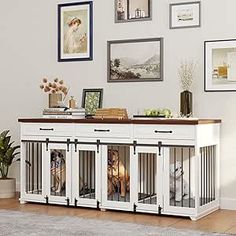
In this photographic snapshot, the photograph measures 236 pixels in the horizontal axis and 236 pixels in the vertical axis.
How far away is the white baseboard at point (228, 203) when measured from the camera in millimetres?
5195

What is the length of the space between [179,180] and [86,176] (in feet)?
3.20

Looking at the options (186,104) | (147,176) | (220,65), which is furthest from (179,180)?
(220,65)

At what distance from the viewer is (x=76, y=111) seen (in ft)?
18.0

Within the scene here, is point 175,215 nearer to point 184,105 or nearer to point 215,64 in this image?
point 184,105

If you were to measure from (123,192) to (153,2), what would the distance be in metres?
1.81

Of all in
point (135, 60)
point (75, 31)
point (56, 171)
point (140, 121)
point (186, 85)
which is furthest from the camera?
point (75, 31)

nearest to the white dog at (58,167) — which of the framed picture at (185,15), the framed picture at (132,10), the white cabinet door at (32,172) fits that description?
the white cabinet door at (32,172)

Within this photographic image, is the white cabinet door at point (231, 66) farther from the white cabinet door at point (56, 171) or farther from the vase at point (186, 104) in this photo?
the white cabinet door at point (56, 171)

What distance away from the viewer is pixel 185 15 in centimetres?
536

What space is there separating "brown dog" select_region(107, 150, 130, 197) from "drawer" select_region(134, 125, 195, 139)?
328 millimetres

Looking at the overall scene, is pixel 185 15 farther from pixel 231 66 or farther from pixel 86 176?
pixel 86 176

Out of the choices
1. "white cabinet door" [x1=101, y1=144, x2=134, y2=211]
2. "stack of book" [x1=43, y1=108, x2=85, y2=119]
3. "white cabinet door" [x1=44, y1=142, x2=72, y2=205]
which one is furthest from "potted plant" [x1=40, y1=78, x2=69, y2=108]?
"white cabinet door" [x1=101, y1=144, x2=134, y2=211]

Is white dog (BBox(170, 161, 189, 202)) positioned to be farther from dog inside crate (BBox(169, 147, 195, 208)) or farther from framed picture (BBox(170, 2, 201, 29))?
framed picture (BBox(170, 2, 201, 29))

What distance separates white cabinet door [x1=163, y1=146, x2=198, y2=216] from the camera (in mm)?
4844
